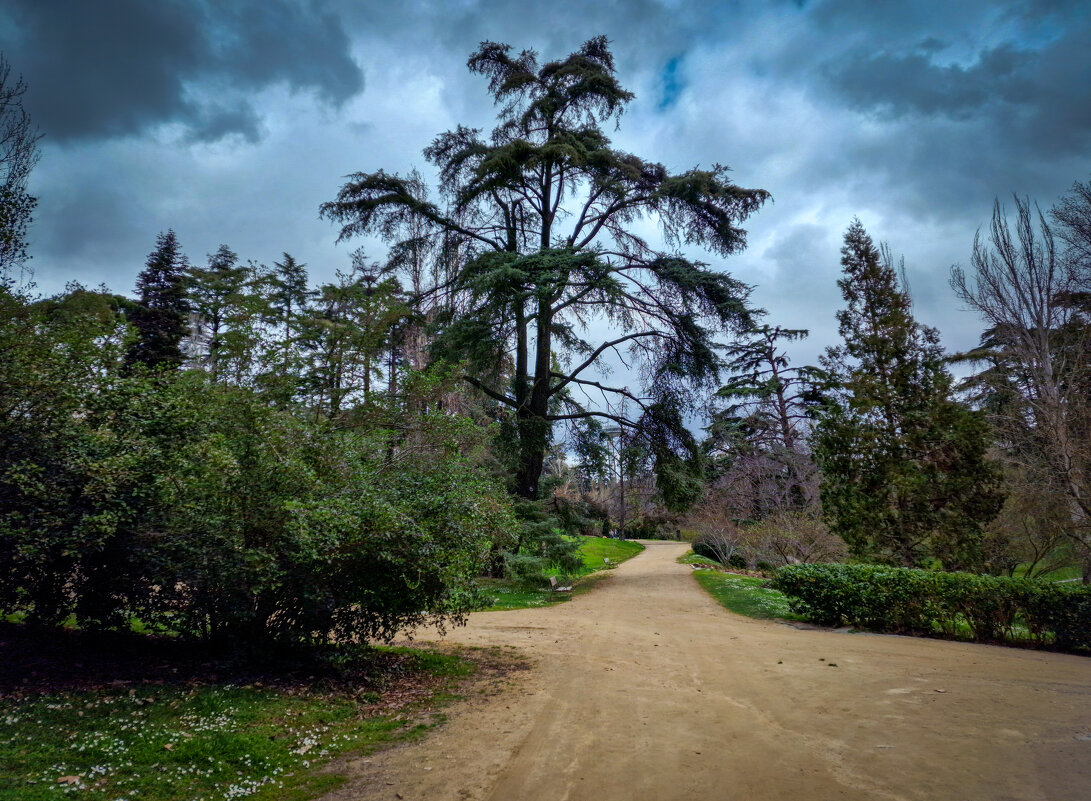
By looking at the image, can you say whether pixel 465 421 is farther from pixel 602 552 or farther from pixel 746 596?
pixel 602 552

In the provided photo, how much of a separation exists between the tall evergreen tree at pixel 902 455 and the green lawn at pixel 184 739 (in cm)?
1277

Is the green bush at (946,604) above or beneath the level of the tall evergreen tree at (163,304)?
beneath

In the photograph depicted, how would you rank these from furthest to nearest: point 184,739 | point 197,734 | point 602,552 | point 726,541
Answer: point 602,552 → point 726,541 → point 197,734 → point 184,739

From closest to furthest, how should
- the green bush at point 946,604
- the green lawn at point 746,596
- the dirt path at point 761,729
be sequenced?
the dirt path at point 761,729, the green bush at point 946,604, the green lawn at point 746,596

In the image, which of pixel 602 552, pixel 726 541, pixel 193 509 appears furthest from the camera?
pixel 602 552

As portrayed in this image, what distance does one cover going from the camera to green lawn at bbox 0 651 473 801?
12.4 ft

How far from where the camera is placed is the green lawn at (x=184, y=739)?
3.79 meters

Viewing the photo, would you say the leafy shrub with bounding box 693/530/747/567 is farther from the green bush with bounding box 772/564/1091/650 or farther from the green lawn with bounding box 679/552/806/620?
the green bush with bounding box 772/564/1091/650

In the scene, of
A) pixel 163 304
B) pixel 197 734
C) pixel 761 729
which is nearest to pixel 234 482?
pixel 197 734

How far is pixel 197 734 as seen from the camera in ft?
15.1

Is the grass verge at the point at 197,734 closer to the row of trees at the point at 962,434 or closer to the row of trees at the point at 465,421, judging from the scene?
the row of trees at the point at 465,421

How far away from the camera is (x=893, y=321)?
15125 millimetres

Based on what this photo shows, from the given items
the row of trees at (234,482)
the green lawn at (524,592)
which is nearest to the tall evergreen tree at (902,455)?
the green lawn at (524,592)

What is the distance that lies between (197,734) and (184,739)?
14cm
